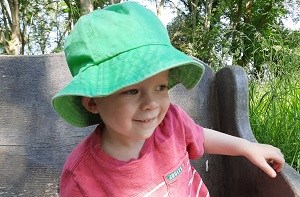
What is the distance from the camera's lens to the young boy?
0.92 meters

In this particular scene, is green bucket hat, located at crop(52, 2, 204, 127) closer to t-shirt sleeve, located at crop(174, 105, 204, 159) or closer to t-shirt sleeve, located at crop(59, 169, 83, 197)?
t-shirt sleeve, located at crop(59, 169, 83, 197)

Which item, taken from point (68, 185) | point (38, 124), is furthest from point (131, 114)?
point (38, 124)

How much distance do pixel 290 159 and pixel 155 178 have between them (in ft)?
3.87

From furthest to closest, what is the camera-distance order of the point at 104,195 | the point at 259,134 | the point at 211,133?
the point at 259,134 → the point at 211,133 → the point at 104,195

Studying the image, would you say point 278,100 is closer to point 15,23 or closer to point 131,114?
point 131,114

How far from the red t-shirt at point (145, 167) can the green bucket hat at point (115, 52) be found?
6.4 inches

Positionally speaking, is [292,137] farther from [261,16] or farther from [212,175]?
[261,16]

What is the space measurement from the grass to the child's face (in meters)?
1.28

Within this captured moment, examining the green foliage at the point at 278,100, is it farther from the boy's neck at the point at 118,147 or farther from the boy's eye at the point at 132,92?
the boy's eye at the point at 132,92

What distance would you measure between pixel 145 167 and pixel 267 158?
0.32 meters

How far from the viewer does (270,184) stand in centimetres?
124

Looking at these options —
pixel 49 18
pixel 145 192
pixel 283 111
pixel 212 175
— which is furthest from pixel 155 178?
pixel 49 18

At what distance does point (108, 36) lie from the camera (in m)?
0.94

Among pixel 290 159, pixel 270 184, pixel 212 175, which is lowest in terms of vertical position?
pixel 290 159
